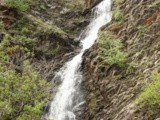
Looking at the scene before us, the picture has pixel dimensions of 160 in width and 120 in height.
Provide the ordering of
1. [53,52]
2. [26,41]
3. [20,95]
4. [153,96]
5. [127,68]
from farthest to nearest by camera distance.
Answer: [53,52] < [26,41] < [127,68] < [20,95] < [153,96]

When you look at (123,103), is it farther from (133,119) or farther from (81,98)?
(81,98)

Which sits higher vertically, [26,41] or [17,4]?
[17,4]

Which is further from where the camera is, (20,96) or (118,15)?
(118,15)

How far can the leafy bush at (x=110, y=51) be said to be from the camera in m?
20.9

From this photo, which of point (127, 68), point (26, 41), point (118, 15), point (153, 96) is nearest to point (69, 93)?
point (127, 68)

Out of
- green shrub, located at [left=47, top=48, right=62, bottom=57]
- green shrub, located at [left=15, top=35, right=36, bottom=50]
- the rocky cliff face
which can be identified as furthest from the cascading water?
green shrub, located at [left=15, top=35, right=36, bottom=50]

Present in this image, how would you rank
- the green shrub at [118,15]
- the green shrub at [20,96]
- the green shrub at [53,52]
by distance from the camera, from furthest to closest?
the green shrub at [53,52] < the green shrub at [118,15] < the green shrub at [20,96]

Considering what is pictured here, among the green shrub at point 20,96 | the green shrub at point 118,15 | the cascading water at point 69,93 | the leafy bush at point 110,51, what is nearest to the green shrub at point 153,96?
the green shrub at point 20,96

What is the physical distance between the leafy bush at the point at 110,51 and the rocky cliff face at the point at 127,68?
31cm

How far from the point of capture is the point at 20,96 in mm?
15938

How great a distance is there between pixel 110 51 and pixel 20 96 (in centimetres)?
794

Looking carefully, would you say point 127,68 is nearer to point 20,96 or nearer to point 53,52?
point 20,96

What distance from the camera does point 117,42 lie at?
2239 cm

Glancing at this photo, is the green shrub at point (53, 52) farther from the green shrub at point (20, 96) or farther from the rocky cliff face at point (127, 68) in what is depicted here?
the green shrub at point (20, 96)
